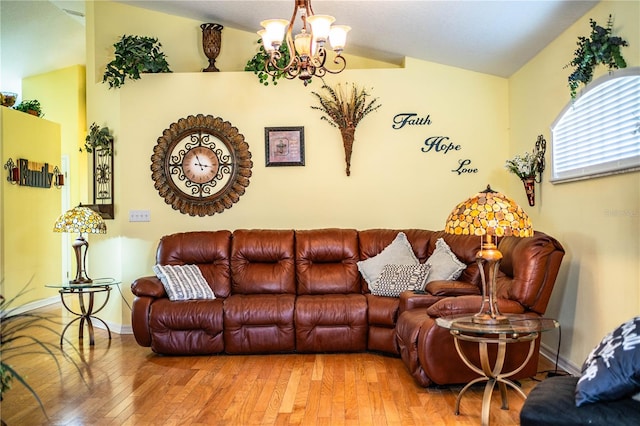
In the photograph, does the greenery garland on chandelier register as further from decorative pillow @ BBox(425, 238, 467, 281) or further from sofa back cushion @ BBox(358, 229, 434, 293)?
decorative pillow @ BBox(425, 238, 467, 281)

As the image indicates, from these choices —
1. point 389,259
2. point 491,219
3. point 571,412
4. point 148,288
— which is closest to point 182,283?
point 148,288

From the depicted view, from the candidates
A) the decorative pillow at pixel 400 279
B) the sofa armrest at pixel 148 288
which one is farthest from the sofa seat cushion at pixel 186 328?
the decorative pillow at pixel 400 279

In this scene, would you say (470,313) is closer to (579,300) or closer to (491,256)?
(491,256)

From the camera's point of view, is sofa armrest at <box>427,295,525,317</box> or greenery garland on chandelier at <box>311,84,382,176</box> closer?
sofa armrest at <box>427,295,525,317</box>

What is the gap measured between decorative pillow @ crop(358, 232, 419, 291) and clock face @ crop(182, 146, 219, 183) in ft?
5.76

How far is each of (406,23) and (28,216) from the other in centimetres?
505

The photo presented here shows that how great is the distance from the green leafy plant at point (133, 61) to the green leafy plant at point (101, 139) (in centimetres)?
44

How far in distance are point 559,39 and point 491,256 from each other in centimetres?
205

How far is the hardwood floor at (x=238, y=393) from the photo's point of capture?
10.4 ft

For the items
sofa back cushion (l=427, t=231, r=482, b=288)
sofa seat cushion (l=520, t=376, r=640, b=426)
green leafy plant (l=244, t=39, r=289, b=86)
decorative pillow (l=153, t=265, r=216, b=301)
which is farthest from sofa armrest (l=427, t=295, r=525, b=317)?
green leafy plant (l=244, t=39, r=289, b=86)

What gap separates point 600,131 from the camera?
3547mm

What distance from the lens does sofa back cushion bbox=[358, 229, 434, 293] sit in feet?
16.7

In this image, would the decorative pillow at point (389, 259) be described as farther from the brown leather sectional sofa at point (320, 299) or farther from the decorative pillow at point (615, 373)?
the decorative pillow at point (615, 373)

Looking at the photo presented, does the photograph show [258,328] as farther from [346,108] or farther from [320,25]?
[320,25]
